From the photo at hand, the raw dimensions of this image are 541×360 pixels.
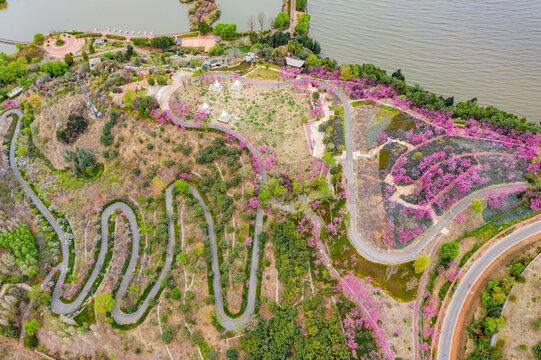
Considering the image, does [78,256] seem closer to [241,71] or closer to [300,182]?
[300,182]

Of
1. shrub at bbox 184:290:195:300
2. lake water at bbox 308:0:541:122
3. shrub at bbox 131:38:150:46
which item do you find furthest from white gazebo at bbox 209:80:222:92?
shrub at bbox 184:290:195:300

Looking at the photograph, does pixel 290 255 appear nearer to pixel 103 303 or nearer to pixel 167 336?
pixel 167 336

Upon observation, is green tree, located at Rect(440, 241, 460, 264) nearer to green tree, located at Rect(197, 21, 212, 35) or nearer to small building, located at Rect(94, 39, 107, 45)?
green tree, located at Rect(197, 21, 212, 35)

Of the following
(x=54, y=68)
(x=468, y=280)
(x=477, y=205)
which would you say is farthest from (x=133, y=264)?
(x=477, y=205)

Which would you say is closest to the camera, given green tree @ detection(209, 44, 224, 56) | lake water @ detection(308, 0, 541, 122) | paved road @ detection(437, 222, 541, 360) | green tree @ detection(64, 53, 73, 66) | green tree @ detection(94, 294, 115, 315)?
paved road @ detection(437, 222, 541, 360)

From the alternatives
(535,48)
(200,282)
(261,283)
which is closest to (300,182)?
(261,283)

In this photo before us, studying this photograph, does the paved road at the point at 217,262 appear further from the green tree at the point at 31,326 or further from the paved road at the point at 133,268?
the green tree at the point at 31,326
